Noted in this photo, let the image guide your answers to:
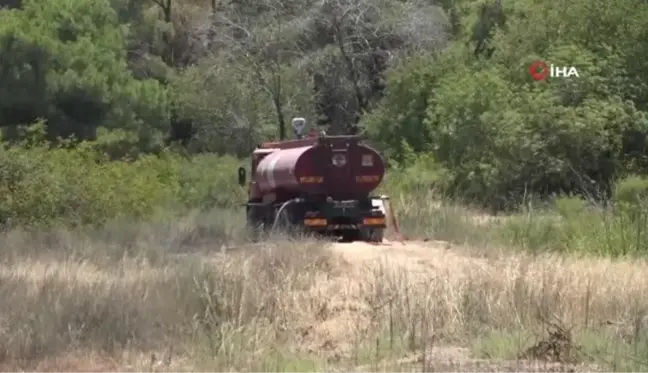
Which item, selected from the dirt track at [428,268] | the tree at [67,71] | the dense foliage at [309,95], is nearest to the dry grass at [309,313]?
the dirt track at [428,268]

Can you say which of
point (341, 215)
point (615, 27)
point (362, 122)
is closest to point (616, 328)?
point (341, 215)

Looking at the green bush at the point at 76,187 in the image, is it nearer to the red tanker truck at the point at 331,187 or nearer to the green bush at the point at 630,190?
the red tanker truck at the point at 331,187

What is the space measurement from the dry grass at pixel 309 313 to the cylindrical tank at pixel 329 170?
6017 millimetres

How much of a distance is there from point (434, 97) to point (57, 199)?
606 inches

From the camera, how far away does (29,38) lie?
113 feet

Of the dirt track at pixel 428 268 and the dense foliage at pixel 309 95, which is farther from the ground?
the dense foliage at pixel 309 95

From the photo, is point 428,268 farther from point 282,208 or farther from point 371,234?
point 282,208

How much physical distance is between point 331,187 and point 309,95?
81.4 ft

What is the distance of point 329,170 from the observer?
22.0m

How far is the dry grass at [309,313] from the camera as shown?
9859mm

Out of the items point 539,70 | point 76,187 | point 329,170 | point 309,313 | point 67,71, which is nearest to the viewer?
point 309,313

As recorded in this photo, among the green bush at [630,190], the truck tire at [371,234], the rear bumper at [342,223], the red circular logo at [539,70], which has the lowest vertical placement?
the truck tire at [371,234]

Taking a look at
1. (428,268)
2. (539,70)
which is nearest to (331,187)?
(428,268)

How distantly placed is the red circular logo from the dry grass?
53.3ft
